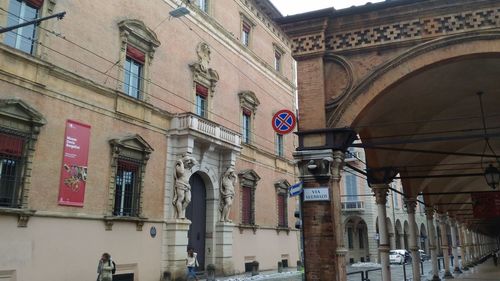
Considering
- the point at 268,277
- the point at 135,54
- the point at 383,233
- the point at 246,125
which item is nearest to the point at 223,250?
the point at 268,277

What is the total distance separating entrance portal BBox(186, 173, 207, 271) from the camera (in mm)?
21828

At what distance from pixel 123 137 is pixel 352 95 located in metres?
11.0

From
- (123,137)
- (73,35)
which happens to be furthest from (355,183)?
(73,35)

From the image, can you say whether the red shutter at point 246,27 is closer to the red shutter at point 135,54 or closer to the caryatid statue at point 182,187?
the red shutter at point 135,54

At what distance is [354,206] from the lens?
43.9 m

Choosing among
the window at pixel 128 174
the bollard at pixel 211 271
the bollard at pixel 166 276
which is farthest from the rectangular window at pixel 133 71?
the bollard at pixel 211 271

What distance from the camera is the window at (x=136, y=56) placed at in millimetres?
18050

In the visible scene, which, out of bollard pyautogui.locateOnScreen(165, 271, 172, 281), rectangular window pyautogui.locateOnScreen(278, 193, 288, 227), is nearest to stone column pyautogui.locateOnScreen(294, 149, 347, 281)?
bollard pyautogui.locateOnScreen(165, 271, 172, 281)

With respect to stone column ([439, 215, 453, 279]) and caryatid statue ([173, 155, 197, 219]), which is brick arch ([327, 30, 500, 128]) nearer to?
caryatid statue ([173, 155, 197, 219])

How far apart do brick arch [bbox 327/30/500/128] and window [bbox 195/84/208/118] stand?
14607 millimetres

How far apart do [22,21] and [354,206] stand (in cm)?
3588

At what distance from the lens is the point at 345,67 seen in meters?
9.13

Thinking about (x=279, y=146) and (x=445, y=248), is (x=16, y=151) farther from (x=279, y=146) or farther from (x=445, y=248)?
(x=279, y=146)

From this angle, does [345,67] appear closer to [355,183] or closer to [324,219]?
[324,219]
